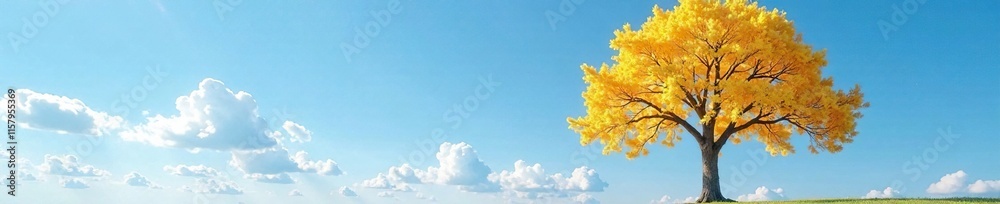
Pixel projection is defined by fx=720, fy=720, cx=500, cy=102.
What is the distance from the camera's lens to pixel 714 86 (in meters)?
27.4

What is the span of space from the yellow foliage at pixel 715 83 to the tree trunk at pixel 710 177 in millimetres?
467

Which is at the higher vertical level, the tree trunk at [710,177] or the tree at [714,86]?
the tree at [714,86]

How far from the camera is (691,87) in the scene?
27719 mm

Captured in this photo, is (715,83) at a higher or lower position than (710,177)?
higher

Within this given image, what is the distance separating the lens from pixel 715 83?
28.5 m

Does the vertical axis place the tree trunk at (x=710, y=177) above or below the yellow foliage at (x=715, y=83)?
below

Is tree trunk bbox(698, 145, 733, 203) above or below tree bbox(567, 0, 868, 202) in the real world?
below

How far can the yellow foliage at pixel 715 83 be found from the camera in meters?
26.6

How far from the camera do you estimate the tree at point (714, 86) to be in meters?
26.7

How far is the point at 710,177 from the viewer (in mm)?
28859

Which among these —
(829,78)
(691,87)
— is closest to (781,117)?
(829,78)

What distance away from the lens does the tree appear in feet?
87.5

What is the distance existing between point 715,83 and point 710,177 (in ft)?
12.4

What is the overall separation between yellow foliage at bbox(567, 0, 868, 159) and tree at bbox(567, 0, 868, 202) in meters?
0.04
